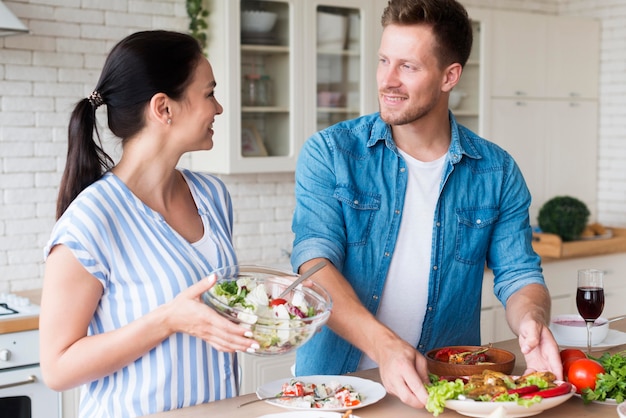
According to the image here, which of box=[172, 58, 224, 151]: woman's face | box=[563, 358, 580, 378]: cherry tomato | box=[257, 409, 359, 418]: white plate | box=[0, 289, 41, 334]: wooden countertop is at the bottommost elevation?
box=[0, 289, 41, 334]: wooden countertop

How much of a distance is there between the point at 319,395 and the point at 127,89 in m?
0.81

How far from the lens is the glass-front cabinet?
160 inches

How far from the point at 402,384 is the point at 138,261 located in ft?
2.06

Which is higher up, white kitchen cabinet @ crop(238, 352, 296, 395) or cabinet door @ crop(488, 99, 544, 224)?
cabinet door @ crop(488, 99, 544, 224)

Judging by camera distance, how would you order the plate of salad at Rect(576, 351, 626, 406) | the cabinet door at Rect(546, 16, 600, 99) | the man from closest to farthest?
the plate of salad at Rect(576, 351, 626, 406)
the man
the cabinet door at Rect(546, 16, 600, 99)

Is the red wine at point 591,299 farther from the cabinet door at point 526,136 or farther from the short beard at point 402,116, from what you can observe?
the cabinet door at point 526,136

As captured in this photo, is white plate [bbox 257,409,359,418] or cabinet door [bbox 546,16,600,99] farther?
cabinet door [bbox 546,16,600,99]

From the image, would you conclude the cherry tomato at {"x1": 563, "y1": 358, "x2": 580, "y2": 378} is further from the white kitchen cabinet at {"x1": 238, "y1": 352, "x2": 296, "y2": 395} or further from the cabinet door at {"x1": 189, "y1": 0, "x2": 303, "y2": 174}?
the cabinet door at {"x1": 189, "y1": 0, "x2": 303, "y2": 174}

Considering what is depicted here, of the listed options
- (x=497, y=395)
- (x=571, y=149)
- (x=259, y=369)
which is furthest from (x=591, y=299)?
(x=571, y=149)

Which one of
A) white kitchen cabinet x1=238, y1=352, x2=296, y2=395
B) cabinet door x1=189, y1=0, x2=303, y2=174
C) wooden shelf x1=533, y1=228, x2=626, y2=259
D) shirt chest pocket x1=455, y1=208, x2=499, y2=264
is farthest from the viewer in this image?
wooden shelf x1=533, y1=228, x2=626, y2=259

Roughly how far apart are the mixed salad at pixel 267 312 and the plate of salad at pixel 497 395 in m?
0.31

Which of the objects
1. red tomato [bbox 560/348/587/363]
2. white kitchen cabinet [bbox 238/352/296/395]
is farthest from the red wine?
white kitchen cabinet [bbox 238/352/296/395]

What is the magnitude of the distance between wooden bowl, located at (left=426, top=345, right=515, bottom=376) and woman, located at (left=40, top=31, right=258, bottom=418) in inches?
18.7

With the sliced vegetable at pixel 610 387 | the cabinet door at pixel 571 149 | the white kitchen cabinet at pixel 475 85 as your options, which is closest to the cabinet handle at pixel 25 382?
the sliced vegetable at pixel 610 387
